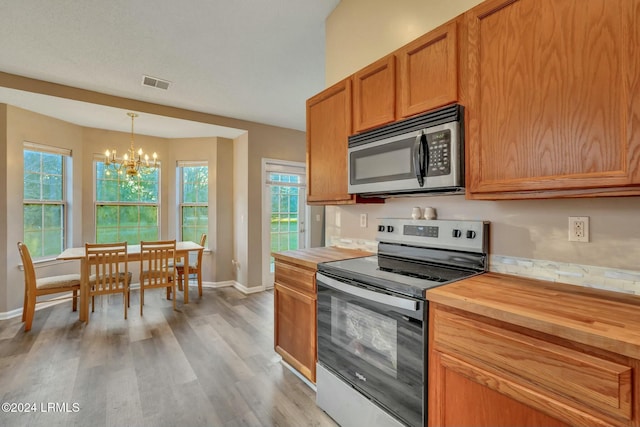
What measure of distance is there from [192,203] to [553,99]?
5213 millimetres

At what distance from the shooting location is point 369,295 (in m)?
1.49

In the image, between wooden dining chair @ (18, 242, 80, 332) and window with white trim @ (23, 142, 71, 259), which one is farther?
window with white trim @ (23, 142, 71, 259)

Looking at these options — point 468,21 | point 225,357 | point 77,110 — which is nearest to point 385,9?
point 468,21

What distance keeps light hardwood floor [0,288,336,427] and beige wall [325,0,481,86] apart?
250cm

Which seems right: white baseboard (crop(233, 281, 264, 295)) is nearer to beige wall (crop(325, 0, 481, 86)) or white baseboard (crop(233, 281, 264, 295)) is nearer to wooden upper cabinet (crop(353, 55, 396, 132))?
beige wall (crop(325, 0, 481, 86))

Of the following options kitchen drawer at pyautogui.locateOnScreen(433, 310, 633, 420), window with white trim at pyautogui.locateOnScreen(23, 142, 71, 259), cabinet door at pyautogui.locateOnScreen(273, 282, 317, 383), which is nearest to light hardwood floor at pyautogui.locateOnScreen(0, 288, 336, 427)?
cabinet door at pyautogui.locateOnScreen(273, 282, 317, 383)

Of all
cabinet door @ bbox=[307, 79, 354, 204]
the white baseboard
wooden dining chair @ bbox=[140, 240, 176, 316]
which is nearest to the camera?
cabinet door @ bbox=[307, 79, 354, 204]

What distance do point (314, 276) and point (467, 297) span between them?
3.41 feet

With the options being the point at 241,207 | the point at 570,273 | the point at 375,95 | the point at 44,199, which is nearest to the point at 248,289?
the point at 241,207

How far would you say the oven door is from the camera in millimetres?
1292

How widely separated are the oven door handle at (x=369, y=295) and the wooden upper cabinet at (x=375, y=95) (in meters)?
1.01

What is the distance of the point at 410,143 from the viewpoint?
64.2 inches

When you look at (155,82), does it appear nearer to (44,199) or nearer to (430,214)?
(44,199)

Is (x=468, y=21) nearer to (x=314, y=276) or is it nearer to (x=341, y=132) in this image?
(x=341, y=132)
